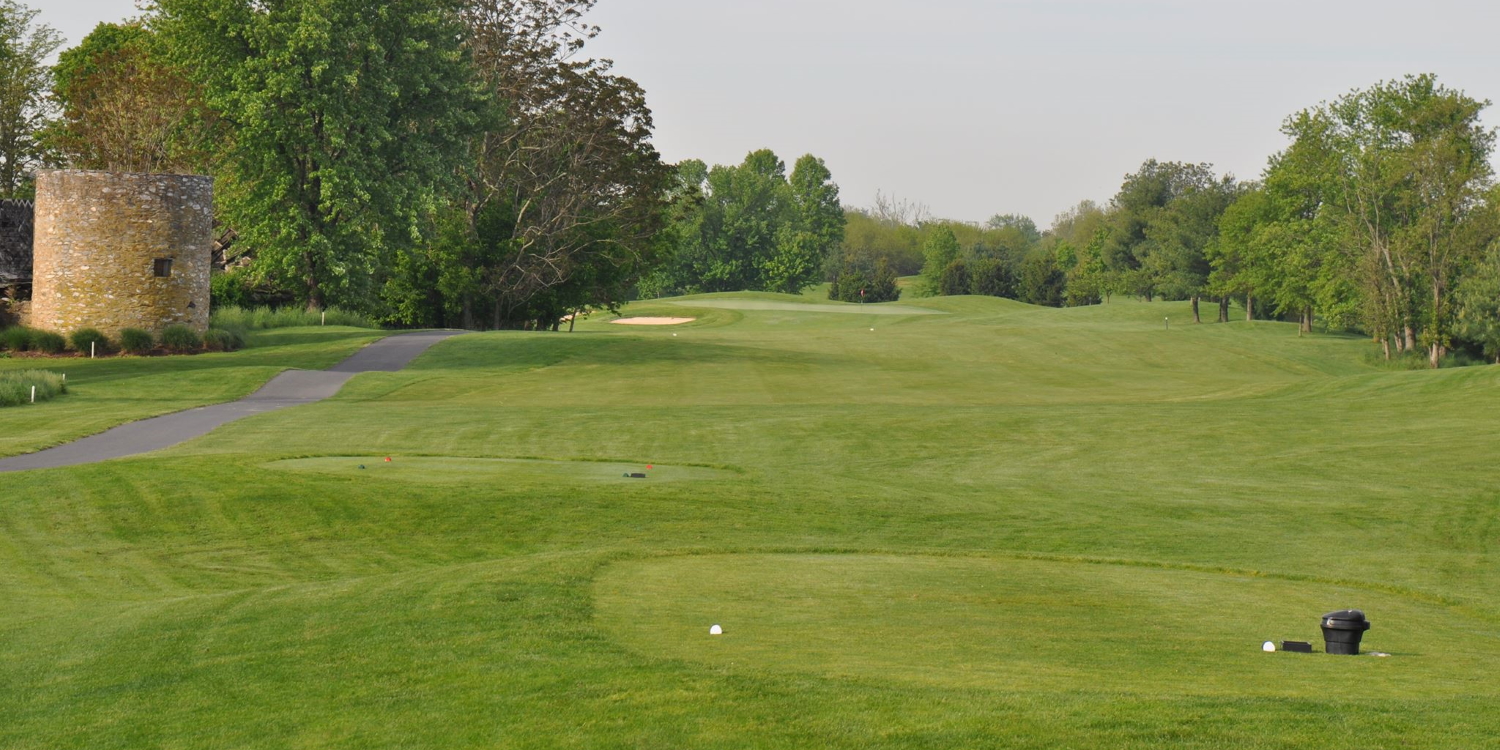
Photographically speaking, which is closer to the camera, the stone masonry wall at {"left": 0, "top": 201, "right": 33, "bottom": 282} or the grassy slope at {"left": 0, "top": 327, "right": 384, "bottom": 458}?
the grassy slope at {"left": 0, "top": 327, "right": 384, "bottom": 458}

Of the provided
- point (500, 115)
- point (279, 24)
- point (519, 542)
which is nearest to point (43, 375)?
point (279, 24)

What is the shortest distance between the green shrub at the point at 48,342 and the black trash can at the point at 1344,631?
46017 millimetres

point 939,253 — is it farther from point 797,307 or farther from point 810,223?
point 797,307

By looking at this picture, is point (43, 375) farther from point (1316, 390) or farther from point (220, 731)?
point (1316, 390)

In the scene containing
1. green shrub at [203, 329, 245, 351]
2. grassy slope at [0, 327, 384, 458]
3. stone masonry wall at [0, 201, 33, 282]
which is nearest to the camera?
grassy slope at [0, 327, 384, 458]

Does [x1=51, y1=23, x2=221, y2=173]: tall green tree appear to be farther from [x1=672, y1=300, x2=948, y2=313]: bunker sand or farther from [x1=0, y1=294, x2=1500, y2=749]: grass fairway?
[x1=672, y1=300, x2=948, y2=313]: bunker sand

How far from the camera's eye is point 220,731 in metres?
7.71

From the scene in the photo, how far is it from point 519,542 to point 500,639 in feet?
26.0

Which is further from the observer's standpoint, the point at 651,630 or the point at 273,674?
the point at 651,630

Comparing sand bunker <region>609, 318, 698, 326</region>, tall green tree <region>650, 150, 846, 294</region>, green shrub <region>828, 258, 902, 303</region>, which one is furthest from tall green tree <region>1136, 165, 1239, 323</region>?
tall green tree <region>650, 150, 846, 294</region>

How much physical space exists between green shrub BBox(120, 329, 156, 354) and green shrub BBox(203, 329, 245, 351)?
6.69ft

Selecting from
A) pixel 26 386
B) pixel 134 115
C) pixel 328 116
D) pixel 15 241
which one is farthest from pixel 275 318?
pixel 26 386

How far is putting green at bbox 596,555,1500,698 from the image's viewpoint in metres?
8.66

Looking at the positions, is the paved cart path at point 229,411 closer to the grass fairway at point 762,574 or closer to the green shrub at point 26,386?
the grass fairway at point 762,574
